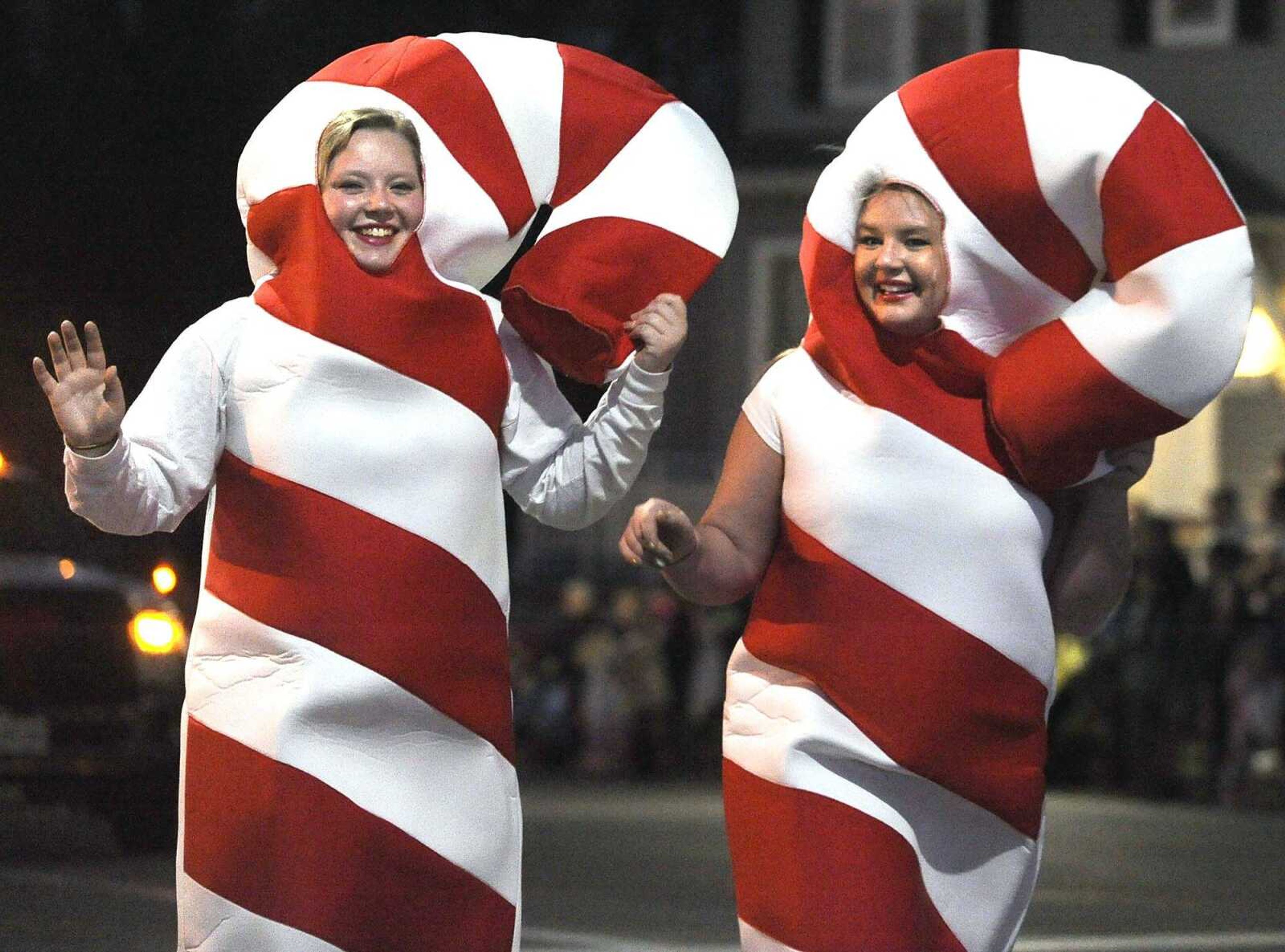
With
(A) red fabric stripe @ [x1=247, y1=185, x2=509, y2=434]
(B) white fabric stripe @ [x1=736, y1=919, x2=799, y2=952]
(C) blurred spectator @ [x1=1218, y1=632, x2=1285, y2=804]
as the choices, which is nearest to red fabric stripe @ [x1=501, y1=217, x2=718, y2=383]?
(A) red fabric stripe @ [x1=247, y1=185, x2=509, y2=434]

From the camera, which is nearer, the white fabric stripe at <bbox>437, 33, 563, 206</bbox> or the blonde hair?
the blonde hair

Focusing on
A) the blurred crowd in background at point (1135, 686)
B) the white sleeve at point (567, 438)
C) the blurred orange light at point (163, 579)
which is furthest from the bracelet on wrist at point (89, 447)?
the blurred crowd in background at point (1135, 686)

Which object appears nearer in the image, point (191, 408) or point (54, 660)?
point (191, 408)

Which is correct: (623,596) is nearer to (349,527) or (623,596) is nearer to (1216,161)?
(1216,161)

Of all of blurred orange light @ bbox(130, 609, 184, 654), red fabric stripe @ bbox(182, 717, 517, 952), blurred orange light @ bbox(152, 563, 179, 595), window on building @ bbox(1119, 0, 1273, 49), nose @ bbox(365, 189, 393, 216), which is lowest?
blurred orange light @ bbox(130, 609, 184, 654)

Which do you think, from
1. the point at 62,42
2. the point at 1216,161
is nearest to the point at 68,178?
the point at 62,42

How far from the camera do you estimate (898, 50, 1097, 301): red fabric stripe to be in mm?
4891

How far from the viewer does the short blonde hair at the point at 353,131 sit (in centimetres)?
473

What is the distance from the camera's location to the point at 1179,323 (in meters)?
4.74

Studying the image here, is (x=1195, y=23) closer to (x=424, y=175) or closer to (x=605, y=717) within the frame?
(x=605, y=717)

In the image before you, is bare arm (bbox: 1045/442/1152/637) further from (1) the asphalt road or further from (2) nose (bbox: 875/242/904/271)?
(1) the asphalt road

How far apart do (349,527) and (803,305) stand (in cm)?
128

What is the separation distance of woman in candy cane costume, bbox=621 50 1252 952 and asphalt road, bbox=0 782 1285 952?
3369 millimetres

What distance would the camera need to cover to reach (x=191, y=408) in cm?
462
